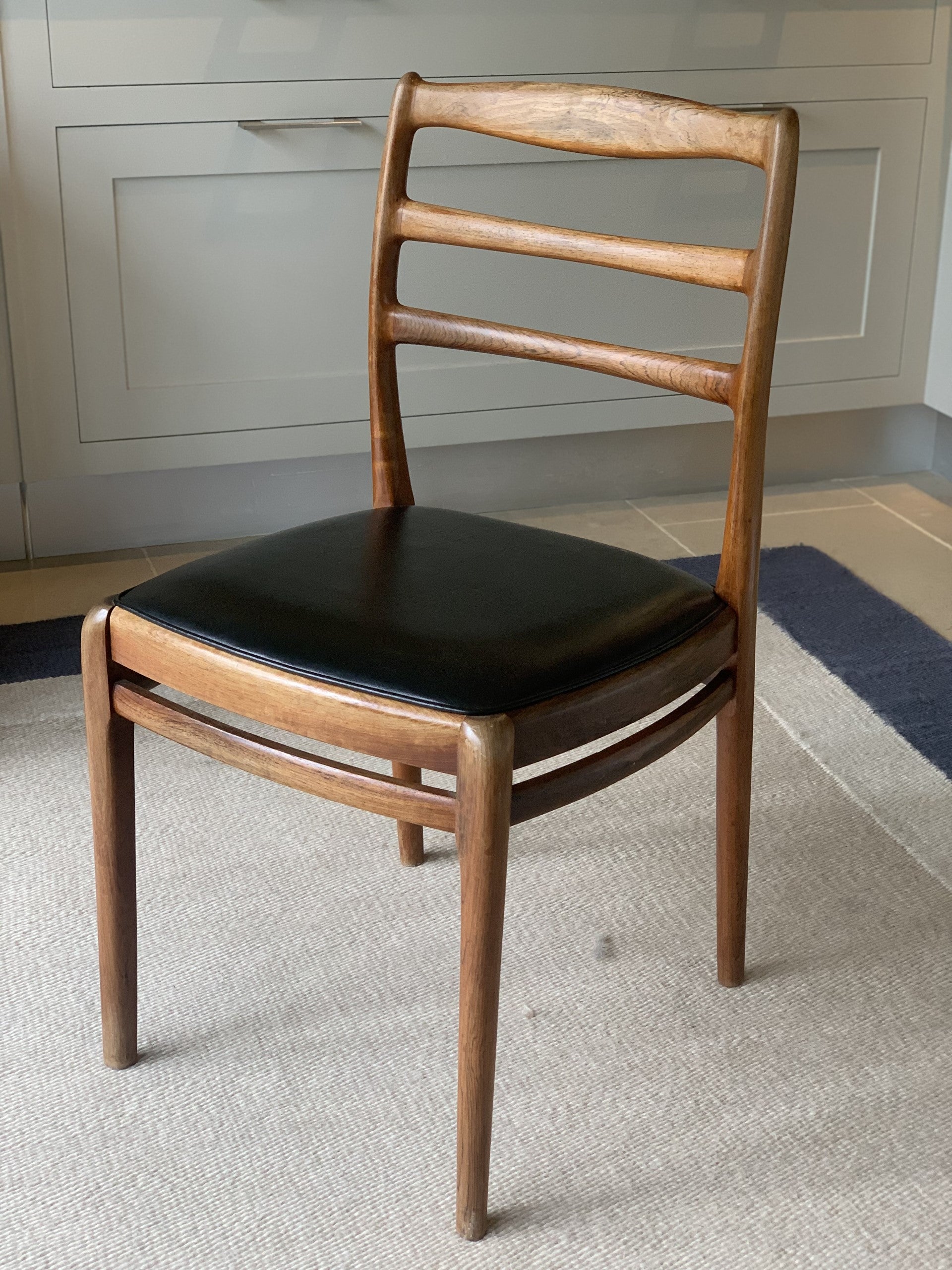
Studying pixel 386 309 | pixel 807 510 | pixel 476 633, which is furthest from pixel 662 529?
pixel 476 633

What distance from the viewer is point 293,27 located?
6.53 ft

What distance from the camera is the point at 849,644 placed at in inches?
75.7

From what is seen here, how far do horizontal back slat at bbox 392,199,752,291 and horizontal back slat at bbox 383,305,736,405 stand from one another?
0.20ft

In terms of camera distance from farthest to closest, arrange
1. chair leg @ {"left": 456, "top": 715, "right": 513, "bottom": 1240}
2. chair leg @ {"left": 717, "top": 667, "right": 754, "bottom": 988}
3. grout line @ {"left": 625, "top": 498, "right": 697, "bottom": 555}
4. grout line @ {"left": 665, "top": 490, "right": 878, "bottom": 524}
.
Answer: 1. grout line @ {"left": 665, "top": 490, "right": 878, "bottom": 524}
2. grout line @ {"left": 625, "top": 498, "right": 697, "bottom": 555}
3. chair leg @ {"left": 717, "top": 667, "right": 754, "bottom": 988}
4. chair leg @ {"left": 456, "top": 715, "right": 513, "bottom": 1240}

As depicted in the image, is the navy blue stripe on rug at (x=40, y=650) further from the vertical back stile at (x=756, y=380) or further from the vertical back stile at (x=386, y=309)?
Answer: the vertical back stile at (x=756, y=380)

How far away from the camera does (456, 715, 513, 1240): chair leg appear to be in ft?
2.92

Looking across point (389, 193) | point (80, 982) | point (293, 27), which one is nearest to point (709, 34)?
point (293, 27)

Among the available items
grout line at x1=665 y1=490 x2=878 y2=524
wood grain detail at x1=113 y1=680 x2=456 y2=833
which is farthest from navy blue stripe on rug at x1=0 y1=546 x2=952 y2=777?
wood grain detail at x1=113 y1=680 x2=456 y2=833

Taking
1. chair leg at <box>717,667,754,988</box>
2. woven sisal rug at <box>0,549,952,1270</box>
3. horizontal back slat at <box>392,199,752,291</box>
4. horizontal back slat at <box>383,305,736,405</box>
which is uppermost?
horizontal back slat at <box>392,199,752,291</box>

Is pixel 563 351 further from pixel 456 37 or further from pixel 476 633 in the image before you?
pixel 456 37

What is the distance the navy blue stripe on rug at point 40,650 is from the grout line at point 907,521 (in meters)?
1.36

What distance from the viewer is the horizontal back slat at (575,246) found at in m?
1.05

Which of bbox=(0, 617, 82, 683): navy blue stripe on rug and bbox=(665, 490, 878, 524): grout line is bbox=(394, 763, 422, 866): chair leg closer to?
bbox=(0, 617, 82, 683): navy blue stripe on rug

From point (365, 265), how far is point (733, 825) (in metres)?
1.26
